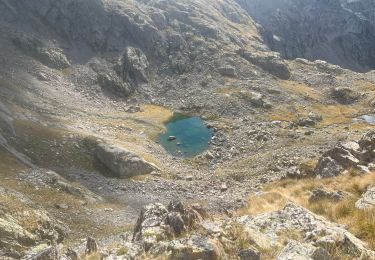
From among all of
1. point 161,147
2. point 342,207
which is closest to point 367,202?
point 342,207

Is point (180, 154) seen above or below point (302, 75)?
below

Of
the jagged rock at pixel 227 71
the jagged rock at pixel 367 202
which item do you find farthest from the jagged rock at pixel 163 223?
the jagged rock at pixel 227 71

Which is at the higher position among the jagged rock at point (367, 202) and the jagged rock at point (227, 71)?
the jagged rock at point (367, 202)

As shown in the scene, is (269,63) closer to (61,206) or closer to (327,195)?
(61,206)

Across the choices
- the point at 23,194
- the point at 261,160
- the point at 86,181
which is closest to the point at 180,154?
the point at 261,160

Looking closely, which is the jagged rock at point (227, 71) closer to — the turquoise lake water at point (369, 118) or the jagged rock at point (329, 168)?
the turquoise lake water at point (369, 118)

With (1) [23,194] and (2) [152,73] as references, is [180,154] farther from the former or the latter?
(2) [152,73]
